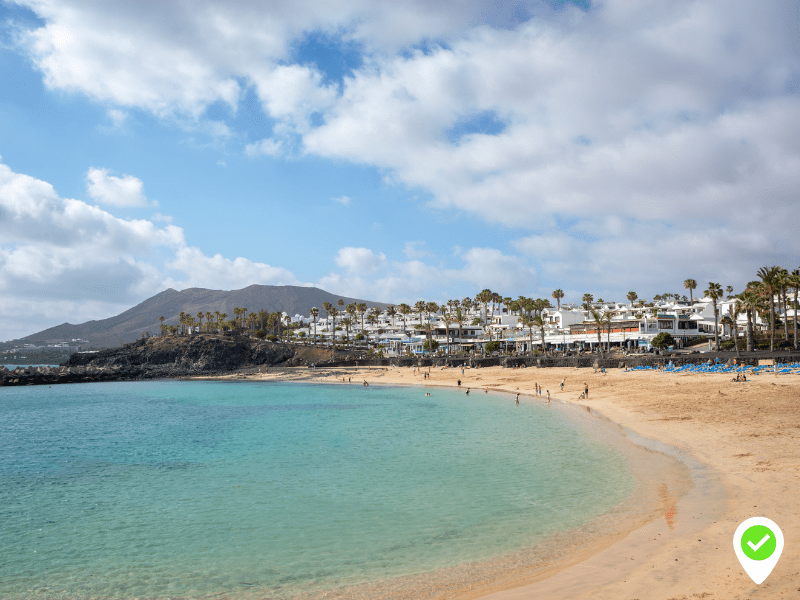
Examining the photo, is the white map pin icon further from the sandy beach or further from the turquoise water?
the turquoise water

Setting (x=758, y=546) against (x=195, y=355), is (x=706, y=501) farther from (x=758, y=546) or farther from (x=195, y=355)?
(x=195, y=355)

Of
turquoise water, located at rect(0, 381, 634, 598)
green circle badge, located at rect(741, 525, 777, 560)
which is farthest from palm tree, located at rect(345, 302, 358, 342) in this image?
green circle badge, located at rect(741, 525, 777, 560)

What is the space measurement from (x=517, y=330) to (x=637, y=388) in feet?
234

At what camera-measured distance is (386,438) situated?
25844mm

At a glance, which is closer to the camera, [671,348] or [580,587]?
[580,587]

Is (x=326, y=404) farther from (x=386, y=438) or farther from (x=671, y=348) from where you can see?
(x=671, y=348)

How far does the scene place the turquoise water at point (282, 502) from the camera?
998 centimetres

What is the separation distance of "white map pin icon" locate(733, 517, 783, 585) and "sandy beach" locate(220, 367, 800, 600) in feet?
0.43

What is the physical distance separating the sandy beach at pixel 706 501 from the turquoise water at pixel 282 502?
2.00 metres

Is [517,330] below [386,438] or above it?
above

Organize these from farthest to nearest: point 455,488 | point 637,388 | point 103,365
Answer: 1. point 103,365
2. point 637,388
3. point 455,488

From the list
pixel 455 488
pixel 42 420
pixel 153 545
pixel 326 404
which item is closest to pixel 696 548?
pixel 455 488

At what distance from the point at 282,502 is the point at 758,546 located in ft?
38.5

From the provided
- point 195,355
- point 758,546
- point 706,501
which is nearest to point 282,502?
point 706,501
